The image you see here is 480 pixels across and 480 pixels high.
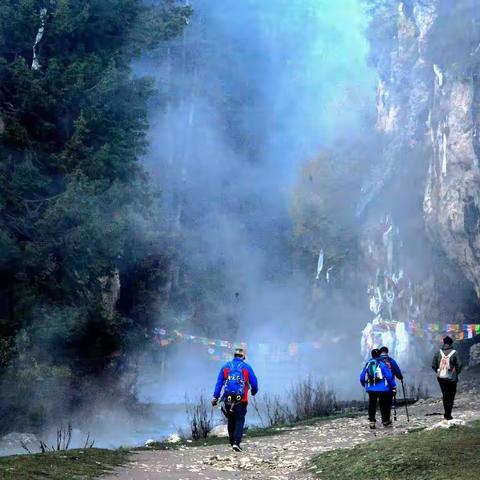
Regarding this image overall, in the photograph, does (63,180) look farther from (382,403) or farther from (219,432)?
(382,403)

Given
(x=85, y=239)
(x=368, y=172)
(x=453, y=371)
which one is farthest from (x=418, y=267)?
(x=453, y=371)

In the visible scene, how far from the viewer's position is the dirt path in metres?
9.94

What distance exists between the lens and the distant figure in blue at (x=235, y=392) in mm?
12328

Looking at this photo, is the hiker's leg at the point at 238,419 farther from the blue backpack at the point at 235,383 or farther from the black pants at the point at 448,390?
the black pants at the point at 448,390

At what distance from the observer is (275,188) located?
6756cm

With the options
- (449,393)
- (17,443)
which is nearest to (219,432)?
(449,393)

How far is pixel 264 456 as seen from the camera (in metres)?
11.8

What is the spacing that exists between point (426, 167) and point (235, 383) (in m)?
27.2

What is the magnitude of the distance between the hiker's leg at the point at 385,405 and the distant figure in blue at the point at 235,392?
10.1 ft

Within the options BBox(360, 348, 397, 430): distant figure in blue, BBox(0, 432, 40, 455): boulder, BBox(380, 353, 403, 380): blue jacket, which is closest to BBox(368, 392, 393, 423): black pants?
BBox(360, 348, 397, 430): distant figure in blue

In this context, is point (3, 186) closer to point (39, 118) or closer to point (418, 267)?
point (39, 118)

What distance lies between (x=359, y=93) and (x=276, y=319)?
1922 cm

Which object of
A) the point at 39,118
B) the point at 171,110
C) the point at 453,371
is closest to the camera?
the point at 453,371

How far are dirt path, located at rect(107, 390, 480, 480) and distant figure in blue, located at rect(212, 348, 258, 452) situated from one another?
0.38 meters
